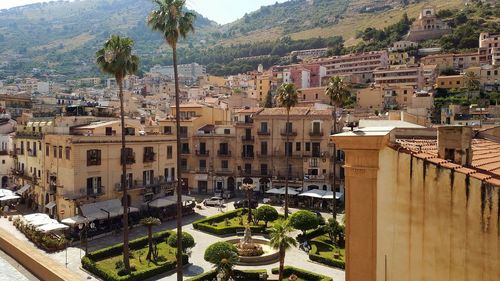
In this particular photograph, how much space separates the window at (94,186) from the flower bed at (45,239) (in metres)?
5.49

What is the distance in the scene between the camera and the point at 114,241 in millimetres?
34000

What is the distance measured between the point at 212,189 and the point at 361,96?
51381 millimetres

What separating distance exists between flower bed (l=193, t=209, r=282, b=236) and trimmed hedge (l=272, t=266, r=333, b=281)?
30.7 ft

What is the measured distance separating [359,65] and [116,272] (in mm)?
120421

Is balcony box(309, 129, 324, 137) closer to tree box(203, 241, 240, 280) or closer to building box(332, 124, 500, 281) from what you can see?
tree box(203, 241, 240, 280)

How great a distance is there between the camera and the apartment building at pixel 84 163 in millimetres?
37938

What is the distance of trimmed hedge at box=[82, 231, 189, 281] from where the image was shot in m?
25.8

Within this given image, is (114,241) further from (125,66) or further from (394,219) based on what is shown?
(394,219)

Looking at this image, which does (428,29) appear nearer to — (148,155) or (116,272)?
(148,155)

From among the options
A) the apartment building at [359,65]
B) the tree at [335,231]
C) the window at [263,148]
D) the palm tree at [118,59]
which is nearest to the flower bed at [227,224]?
the tree at [335,231]

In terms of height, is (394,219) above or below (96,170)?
above

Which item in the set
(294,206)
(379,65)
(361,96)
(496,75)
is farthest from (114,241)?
(379,65)

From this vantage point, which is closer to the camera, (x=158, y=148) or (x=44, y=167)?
(x=44, y=167)

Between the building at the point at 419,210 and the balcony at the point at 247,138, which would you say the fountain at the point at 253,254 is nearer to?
the building at the point at 419,210
